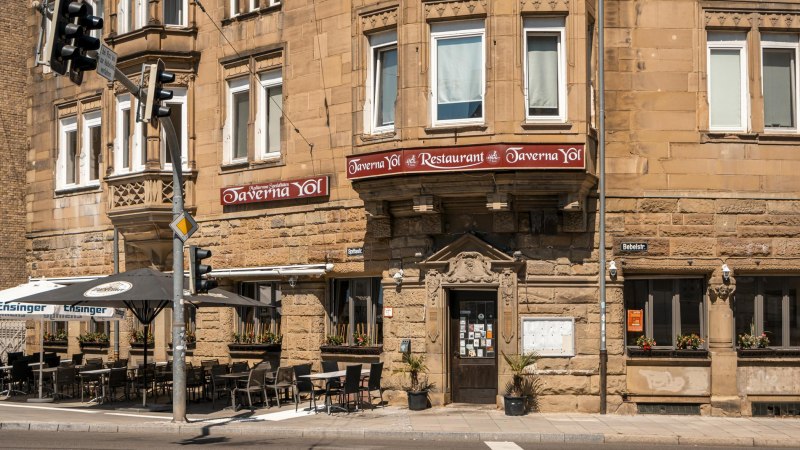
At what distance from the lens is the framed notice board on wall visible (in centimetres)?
2147

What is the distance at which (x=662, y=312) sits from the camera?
72.0 ft

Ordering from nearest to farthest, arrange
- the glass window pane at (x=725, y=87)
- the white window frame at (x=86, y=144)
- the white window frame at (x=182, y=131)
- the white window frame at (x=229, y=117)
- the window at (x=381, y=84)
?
the glass window pane at (x=725, y=87)
the window at (x=381, y=84)
the white window frame at (x=229, y=117)
the white window frame at (x=182, y=131)
the white window frame at (x=86, y=144)

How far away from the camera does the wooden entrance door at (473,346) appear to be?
2212 centimetres

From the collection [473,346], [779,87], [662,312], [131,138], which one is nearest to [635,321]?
[662,312]

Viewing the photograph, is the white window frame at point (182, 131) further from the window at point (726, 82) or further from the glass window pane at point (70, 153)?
the window at point (726, 82)

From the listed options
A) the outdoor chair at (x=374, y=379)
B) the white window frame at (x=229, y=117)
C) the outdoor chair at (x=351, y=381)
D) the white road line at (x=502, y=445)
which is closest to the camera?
the white road line at (x=502, y=445)

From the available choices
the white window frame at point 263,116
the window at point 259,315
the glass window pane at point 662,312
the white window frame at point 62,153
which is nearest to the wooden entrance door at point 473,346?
the glass window pane at point 662,312

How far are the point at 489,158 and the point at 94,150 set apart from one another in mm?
14373

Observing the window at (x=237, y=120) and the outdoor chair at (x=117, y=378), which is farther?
the window at (x=237, y=120)

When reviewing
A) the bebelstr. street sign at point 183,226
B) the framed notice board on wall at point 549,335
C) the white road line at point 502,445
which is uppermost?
the bebelstr. street sign at point 183,226

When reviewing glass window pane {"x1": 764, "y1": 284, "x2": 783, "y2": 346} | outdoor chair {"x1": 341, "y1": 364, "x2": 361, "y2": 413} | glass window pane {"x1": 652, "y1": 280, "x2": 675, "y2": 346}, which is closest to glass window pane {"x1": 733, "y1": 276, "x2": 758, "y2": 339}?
glass window pane {"x1": 764, "y1": 284, "x2": 783, "y2": 346}

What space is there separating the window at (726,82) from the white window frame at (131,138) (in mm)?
14324

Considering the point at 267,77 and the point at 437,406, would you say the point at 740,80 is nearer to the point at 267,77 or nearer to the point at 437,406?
the point at 437,406

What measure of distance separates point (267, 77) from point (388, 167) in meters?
5.84
